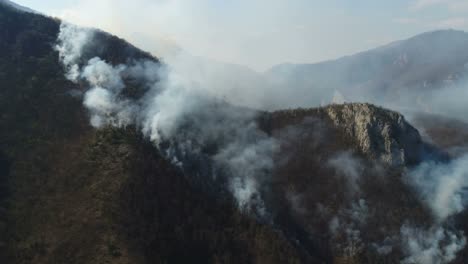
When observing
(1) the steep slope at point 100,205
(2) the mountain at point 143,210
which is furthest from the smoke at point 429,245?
(1) the steep slope at point 100,205

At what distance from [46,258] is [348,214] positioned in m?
95.3

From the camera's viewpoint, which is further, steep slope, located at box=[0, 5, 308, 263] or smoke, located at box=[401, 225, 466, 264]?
smoke, located at box=[401, 225, 466, 264]

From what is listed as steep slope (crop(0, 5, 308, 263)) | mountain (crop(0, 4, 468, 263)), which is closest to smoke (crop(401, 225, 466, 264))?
mountain (crop(0, 4, 468, 263))

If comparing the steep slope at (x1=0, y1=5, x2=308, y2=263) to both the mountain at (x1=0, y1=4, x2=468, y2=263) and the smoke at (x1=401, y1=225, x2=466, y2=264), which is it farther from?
the smoke at (x1=401, y1=225, x2=466, y2=264)

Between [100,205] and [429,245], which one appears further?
Answer: [429,245]

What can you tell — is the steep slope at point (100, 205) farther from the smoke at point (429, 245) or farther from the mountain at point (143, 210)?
the smoke at point (429, 245)

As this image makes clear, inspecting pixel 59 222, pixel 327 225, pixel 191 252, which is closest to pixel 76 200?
pixel 59 222

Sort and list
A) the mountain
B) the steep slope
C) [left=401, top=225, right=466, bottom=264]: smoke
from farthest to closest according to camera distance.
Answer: [left=401, top=225, right=466, bottom=264]: smoke → the mountain → the steep slope

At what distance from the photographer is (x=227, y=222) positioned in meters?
177

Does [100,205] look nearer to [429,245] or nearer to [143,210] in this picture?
[143,210]

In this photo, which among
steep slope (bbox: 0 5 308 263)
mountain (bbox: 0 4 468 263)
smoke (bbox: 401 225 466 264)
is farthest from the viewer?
smoke (bbox: 401 225 466 264)

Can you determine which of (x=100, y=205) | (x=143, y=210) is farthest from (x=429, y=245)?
(x=100, y=205)

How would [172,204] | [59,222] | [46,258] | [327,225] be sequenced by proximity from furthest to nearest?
[327,225], [172,204], [59,222], [46,258]

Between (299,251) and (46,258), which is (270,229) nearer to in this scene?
(299,251)
